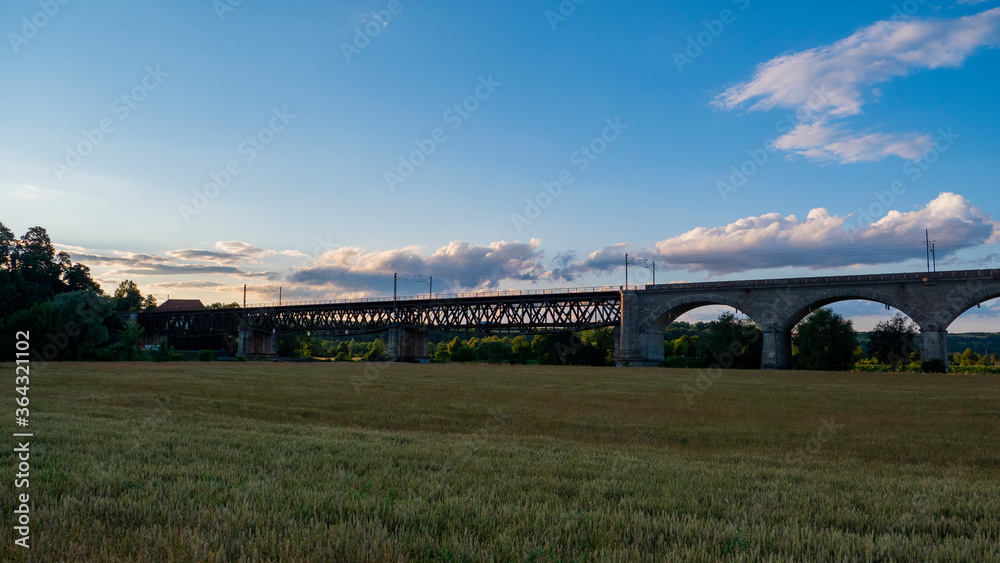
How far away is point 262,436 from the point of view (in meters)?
12.0

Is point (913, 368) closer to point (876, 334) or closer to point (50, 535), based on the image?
point (876, 334)

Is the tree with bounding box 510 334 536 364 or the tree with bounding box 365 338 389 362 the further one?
the tree with bounding box 510 334 536 364

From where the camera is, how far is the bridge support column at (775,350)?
8069 centimetres

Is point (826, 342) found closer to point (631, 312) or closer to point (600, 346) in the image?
point (631, 312)

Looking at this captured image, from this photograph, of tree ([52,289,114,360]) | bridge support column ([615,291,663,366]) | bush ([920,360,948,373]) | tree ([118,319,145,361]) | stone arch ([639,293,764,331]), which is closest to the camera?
tree ([52,289,114,360])

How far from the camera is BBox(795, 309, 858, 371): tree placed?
83125 mm

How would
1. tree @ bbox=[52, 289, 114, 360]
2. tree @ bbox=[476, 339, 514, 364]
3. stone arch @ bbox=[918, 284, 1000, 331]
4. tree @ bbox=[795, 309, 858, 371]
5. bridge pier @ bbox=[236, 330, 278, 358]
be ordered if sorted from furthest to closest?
tree @ bbox=[476, 339, 514, 364] < bridge pier @ bbox=[236, 330, 278, 358] < tree @ bbox=[795, 309, 858, 371] < stone arch @ bbox=[918, 284, 1000, 331] < tree @ bbox=[52, 289, 114, 360]

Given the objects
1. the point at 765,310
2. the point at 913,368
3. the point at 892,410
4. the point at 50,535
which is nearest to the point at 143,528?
the point at 50,535

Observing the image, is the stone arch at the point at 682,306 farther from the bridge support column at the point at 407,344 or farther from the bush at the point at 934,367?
the bridge support column at the point at 407,344

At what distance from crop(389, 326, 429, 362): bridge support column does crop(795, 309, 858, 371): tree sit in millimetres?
70250

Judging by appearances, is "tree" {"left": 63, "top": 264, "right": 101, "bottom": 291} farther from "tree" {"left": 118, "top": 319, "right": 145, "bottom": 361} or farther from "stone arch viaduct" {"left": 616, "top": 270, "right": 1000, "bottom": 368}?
"stone arch viaduct" {"left": 616, "top": 270, "right": 1000, "bottom": 368}

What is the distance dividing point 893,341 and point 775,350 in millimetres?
30670

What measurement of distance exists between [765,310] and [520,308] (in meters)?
43.1

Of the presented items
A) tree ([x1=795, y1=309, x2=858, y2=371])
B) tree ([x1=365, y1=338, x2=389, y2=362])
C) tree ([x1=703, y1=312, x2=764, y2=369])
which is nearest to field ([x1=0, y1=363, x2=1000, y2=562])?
tree ([x1=795, y1=309, x2=858, y2=371])
